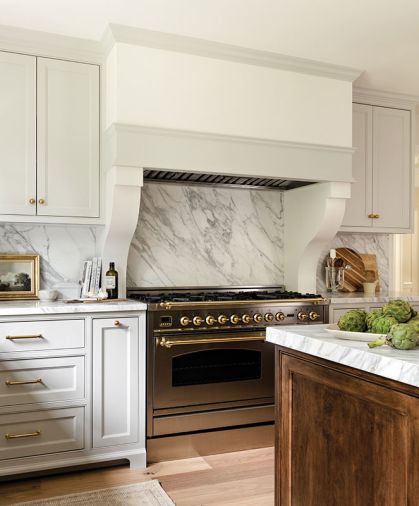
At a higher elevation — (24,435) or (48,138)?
(48,138)

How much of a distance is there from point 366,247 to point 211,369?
1.96 metres

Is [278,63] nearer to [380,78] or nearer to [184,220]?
[380,78]

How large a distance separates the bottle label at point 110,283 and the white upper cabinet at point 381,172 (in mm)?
1770

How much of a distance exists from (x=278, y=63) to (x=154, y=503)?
2.64 m

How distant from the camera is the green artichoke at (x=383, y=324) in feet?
5.05

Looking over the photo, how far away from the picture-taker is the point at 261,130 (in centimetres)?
333

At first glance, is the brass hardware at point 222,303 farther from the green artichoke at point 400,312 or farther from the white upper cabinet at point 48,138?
the green artichoke at point 400,312

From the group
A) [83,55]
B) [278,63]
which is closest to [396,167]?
[278,63]

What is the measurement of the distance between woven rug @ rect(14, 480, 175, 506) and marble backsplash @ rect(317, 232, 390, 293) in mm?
2120

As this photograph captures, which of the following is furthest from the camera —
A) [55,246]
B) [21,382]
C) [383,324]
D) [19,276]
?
[55,246]

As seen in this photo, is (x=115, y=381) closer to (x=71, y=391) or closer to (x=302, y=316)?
(x=71, y=391)

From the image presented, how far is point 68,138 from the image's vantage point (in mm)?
3188

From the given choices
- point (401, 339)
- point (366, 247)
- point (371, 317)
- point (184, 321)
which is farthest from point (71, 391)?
point (366, 247)

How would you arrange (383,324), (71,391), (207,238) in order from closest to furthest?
1. (383,324)
2. (71,391)
3. (207,238)
